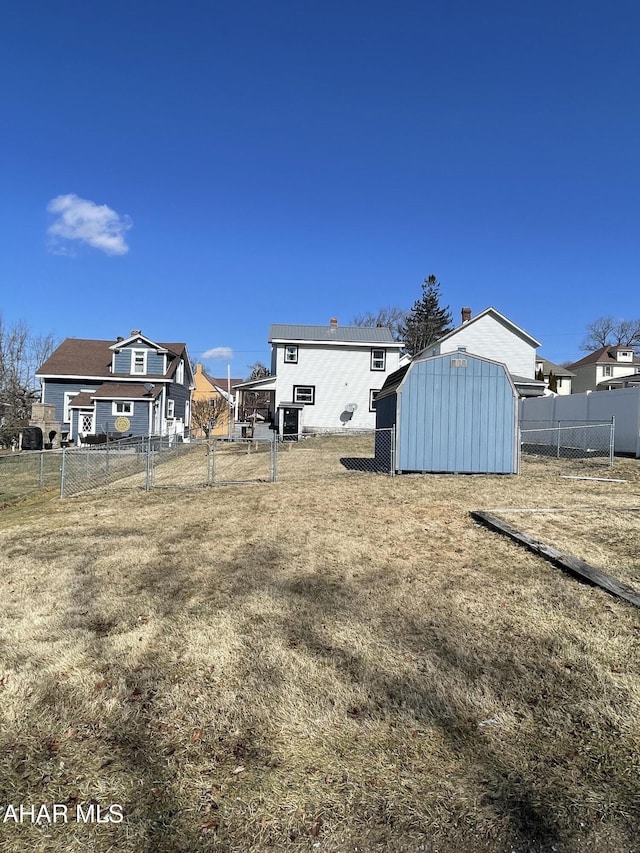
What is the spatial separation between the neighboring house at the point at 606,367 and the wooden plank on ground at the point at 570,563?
171ft

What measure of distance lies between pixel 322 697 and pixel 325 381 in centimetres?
2615

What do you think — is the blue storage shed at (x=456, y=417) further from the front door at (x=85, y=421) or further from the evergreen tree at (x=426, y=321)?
the evergreen tree at (x=426, y=321)

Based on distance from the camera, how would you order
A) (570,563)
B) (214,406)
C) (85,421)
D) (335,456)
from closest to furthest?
(570,563) < (335,456) < (85,421) < (214,406)

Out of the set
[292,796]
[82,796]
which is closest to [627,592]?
[292,796]

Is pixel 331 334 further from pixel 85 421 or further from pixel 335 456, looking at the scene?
pixel 85 421

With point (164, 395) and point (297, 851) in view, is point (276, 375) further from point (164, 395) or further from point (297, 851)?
point (297, 851)

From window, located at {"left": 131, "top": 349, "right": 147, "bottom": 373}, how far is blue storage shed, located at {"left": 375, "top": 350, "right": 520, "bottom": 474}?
21.4 metres

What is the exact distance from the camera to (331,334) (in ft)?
97.7

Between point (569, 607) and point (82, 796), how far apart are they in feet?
12.9

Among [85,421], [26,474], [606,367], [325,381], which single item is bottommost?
[26,474]

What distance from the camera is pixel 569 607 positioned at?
14.2ft

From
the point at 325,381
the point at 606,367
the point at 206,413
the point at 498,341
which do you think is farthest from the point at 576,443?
the point at 606,367

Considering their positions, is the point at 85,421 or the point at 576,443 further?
the point at 85,421

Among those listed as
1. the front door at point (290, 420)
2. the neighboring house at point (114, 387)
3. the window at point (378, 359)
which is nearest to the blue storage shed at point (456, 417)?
the front door at point (290, 420)
